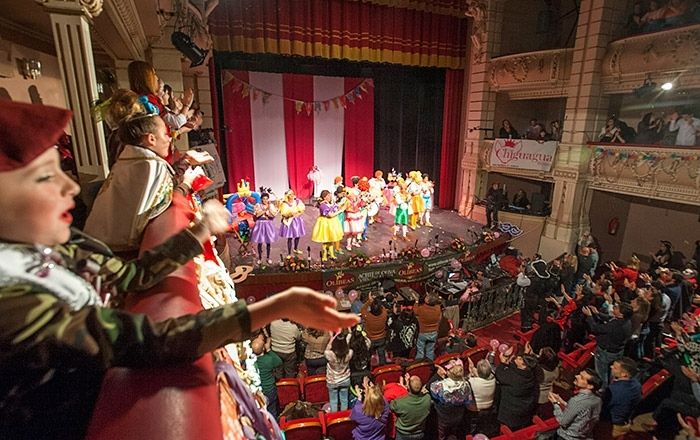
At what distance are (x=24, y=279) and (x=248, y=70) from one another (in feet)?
39.9

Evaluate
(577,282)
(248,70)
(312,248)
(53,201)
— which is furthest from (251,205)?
(53,201)

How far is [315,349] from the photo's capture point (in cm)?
545

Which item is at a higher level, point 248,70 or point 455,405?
point 248,70

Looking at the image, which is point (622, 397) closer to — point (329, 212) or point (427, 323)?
point (427, 323)

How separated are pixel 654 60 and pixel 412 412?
9.87 meters

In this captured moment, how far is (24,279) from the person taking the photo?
773 mm

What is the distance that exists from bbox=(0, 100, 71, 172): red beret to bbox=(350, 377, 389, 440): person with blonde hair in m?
3.72

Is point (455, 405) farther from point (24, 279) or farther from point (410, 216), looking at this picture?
point (410, 216)

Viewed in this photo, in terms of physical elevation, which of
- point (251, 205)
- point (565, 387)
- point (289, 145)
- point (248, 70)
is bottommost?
point (565, 387)

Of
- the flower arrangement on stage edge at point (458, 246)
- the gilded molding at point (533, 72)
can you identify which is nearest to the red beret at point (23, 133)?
the flower arrangement on stage edge at point (458, 246)

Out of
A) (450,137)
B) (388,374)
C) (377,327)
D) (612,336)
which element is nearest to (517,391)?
(388,374)

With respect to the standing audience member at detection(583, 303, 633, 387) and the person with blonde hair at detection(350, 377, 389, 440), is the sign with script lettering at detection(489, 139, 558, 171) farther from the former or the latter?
the person with blonde hair at detection(350, 377, 389, 440)

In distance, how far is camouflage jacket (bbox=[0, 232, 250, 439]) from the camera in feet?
2.35

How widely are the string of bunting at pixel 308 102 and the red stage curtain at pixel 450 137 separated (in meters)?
2.95
